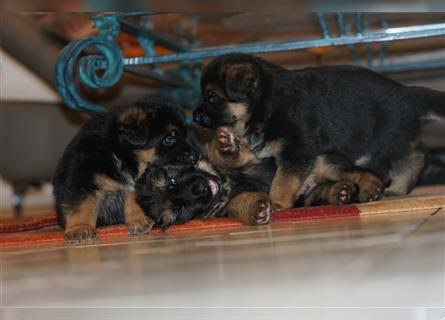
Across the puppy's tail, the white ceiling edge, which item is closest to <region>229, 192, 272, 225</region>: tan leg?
the puppy's tail

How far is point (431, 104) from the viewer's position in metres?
2.62

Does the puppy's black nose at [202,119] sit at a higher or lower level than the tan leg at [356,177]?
higher

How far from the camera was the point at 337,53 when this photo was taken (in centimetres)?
493

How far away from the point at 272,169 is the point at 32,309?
1507 mm

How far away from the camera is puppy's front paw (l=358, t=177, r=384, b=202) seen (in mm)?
2428

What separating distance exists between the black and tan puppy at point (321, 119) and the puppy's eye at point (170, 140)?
8.7 inches

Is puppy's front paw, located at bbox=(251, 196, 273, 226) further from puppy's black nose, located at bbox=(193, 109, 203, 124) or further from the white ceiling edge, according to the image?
the white ceiling edge

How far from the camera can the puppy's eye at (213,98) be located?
8.27 ft

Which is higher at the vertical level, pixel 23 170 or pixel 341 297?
pixel 341 297

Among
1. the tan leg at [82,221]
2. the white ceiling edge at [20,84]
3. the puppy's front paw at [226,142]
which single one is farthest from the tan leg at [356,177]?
the white ceiling edge at [20,84]

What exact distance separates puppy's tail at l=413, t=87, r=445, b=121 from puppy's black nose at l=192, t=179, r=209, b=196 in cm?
90

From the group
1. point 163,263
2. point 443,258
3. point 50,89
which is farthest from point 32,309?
point 50,89

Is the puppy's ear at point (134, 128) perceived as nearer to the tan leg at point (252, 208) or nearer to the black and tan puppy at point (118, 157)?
the black and tan puppy at point (118, 157)

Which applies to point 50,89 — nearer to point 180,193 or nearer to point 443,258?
point 180,193
